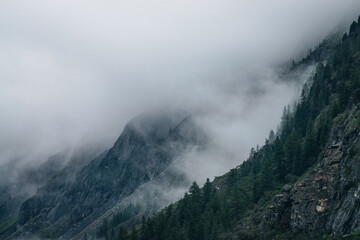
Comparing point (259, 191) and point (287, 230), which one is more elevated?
point (259, 191)

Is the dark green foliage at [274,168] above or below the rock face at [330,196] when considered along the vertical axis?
above

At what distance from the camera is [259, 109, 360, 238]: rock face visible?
57438 mm

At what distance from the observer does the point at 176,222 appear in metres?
115

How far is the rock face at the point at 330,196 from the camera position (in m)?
57.4

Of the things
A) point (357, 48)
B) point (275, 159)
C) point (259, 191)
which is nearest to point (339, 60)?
point (357, 48)

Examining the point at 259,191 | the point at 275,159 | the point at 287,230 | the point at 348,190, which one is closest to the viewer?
the point at 348,190

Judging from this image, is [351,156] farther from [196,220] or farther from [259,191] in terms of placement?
[196,220]

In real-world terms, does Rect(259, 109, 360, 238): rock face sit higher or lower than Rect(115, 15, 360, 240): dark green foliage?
lower

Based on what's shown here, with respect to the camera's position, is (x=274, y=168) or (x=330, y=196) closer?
(x=330, y=196)

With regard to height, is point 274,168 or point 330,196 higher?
point 274,168

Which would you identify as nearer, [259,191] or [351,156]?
[351,156]

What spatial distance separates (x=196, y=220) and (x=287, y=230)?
46.0 m

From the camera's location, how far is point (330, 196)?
65188mm

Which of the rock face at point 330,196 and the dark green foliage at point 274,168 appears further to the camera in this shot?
the dark green foliage at point 274,168
